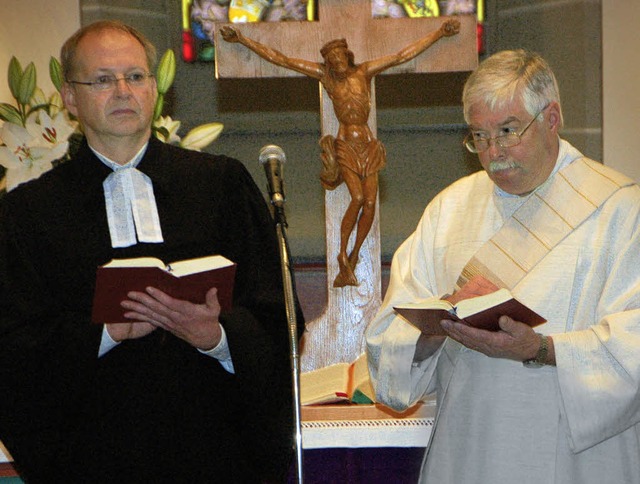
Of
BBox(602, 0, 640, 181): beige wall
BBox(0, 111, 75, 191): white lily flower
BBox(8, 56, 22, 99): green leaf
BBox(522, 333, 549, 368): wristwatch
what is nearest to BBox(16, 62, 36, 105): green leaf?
BBox(8, 56, 22, 99): green leaf

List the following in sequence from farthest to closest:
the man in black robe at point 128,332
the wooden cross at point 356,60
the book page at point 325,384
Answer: the wooden cross at point 356,60 → the book page at point 325,384 → the man in black robe at point 128,332

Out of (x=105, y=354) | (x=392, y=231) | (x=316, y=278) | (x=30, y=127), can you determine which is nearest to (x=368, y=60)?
(x=30, y=127)

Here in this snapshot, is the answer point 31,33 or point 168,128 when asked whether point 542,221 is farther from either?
point 31,33

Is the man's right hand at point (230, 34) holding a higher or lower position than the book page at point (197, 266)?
higher

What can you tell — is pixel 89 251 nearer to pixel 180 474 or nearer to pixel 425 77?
pixel 180 474

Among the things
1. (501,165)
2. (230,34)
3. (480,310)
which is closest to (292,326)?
(480,310)

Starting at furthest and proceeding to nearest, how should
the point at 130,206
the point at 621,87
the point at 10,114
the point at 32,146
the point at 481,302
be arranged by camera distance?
the point at 621,87, the point at 10,114, the point at 32,146, the point at 130,206, the point at 481,302

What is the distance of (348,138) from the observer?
178 inches

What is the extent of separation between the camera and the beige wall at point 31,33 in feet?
23.7

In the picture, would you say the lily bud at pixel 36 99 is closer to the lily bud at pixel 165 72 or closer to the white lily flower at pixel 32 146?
the white lily flower at pixel 32 146

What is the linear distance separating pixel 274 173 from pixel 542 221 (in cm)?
85

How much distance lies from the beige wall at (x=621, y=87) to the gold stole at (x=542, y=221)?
3.98 meters

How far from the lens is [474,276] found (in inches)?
124

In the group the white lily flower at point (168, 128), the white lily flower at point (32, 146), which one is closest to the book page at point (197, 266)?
the white lily flower at point (32, 146)
